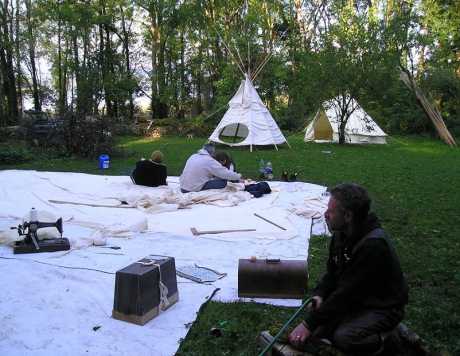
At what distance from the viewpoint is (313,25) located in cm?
2686

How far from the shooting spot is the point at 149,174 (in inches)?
319

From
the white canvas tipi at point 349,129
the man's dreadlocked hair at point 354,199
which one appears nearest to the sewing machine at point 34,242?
the man's dreadlocked hair at point 354,199

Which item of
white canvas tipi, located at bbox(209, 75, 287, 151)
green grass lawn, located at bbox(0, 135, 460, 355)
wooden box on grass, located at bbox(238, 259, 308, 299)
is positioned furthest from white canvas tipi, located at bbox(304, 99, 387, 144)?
wooden box on grass, located at bbox(238, 259, 308, 299)

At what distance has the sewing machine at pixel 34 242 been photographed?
448 centimetres

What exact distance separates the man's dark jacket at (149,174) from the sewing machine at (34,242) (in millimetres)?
3495

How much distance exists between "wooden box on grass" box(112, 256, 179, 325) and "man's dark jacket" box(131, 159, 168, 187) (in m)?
4.95

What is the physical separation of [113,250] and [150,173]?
3525 millimetres

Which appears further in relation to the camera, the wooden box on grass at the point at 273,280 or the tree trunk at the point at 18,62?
the tree trunk at the point at 18,62

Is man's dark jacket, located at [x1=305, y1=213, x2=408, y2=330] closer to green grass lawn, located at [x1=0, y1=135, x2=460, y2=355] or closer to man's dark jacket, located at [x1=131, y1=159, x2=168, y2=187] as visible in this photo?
green grass lawn, located at [x1=0, y1=135, x2=460, y2=355]

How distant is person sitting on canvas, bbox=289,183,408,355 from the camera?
88.7 inches

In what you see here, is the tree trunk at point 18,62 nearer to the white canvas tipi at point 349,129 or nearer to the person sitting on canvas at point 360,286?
the white canvas tipi at point 349,129

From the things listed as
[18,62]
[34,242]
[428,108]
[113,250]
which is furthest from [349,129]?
[18,62]

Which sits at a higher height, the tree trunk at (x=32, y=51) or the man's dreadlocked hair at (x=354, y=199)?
the tree trunk at (x=32, y=51)

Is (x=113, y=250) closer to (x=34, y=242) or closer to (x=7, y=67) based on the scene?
(x=34, y=242)
